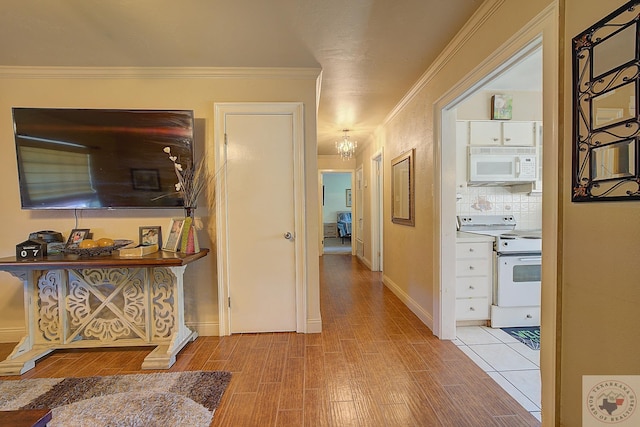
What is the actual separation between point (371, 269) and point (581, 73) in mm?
4414

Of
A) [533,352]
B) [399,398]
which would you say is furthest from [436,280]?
[399,398]

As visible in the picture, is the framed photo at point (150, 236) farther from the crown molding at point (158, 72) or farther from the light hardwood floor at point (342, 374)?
the crown molding at point (158, 72)

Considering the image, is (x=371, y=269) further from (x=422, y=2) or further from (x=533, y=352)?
(x=422, y=2)

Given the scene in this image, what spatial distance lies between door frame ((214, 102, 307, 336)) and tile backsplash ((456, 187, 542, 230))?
1.98 metres

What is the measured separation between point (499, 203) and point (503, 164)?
0.51 m

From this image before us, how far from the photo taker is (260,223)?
2578 mm

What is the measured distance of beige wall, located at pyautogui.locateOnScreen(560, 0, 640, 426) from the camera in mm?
1004

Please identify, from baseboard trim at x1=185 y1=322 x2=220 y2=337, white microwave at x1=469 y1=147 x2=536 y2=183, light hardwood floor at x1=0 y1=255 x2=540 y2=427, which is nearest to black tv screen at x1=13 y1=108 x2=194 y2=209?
baseboard trim at x1=185 y1=322 x2=220 y2=337

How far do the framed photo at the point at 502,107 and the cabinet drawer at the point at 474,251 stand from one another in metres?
1.48

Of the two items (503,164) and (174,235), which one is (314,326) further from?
(503,164)

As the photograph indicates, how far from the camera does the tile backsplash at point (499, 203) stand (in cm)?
326

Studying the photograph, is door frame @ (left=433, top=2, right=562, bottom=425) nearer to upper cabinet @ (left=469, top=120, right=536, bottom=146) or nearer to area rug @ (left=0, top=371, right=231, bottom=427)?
upper cabinet @ (left=469, top=120, right=536, bottom=146)

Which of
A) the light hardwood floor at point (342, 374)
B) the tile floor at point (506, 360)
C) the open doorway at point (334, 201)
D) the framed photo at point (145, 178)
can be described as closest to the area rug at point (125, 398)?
the light hardwood floor at point (342, 374)
